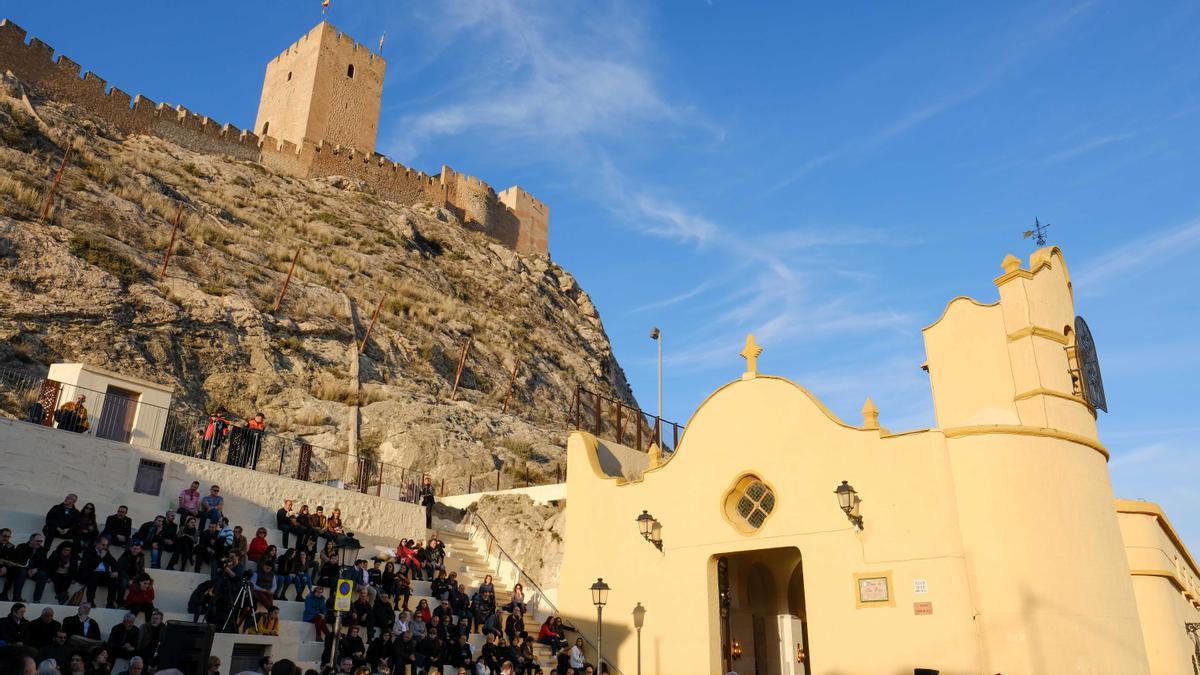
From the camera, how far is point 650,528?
16.9 metres

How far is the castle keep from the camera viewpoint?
4806cm

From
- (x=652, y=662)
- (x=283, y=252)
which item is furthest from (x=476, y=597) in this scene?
(x=283, y=252)

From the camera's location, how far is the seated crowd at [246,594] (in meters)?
10.4

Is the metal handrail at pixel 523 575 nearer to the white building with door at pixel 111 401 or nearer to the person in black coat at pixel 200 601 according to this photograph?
the person in black coat at pixel 200 601

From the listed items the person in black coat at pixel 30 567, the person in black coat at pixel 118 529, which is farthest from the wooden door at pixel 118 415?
the person in black coat at pixel 30 567

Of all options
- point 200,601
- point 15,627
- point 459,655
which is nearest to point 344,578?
point 200,601

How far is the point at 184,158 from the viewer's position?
4641cm

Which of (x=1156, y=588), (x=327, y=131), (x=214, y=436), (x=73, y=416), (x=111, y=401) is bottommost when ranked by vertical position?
(x=1156, y=588)

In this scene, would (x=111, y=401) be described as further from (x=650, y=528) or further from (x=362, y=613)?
(x=650, y=528)

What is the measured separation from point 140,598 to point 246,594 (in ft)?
4.98

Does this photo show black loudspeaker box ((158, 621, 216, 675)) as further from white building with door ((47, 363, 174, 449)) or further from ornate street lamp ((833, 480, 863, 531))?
ornate street lamp ((833, 480, 863, 531))

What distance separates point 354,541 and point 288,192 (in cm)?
3738

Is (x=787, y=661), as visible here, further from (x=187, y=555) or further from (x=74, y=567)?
(x=74, y=567)

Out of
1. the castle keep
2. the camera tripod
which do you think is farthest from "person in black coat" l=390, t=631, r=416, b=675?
the castle keep
